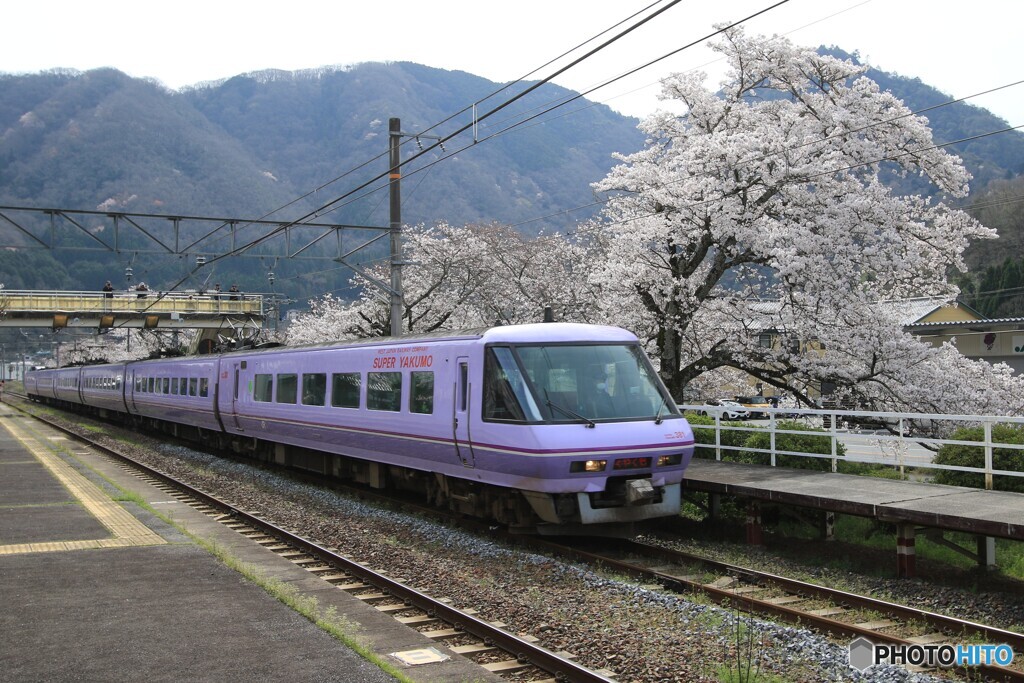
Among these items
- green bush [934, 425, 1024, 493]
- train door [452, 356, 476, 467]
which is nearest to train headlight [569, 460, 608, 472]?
train door [452, 356, 476, 467]

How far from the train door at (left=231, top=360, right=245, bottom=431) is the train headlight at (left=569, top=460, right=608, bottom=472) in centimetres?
1333

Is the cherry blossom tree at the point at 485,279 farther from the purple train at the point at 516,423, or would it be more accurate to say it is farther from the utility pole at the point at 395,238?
the purple train at the point at 516,423

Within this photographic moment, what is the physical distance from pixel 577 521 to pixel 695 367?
12.2 meters

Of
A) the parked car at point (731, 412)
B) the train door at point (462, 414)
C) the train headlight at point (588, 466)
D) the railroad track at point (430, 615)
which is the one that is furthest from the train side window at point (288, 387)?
the train headlight at point (588, 466)

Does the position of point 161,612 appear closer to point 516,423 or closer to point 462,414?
point 516,423

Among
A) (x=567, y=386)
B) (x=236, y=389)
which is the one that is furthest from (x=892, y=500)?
(x=236, y=389)

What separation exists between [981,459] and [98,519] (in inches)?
448

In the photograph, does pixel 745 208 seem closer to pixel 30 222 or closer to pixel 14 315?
pixel 14 315

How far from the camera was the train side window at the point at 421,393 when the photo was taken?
12922mm

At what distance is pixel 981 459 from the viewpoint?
11.0 metres

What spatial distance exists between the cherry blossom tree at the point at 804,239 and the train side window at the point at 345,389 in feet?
29.2

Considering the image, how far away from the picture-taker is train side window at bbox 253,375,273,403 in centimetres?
1969

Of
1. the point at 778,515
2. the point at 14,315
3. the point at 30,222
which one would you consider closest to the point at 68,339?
the point at 30,222

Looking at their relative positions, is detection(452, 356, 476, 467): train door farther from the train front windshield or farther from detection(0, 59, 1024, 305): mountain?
detection(0, 59, 1024, 305): mountain
